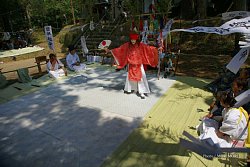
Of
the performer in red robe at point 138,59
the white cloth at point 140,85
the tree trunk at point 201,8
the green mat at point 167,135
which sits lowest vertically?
the green mat at point 167,135

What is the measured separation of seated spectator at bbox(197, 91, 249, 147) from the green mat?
12.1 inches

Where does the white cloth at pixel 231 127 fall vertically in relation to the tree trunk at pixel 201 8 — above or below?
below

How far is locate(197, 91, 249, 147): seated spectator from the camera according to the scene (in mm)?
3133

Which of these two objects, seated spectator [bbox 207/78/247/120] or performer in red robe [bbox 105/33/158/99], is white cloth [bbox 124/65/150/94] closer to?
performer in red robe [bbox 105/33/158/99]

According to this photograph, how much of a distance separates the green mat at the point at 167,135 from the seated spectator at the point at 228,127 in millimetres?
308

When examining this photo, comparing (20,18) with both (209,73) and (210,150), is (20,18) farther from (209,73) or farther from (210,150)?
(210,150)

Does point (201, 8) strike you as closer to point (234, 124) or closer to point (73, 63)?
point (73, 63)

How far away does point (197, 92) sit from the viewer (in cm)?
612

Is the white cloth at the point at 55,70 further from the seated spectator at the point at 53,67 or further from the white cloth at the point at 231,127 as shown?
the white cloth at the point at 231,127

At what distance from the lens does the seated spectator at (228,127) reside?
3.13m

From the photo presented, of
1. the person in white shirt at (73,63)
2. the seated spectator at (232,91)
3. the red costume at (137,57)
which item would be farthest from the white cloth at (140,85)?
the person in white shirt at (73,63)

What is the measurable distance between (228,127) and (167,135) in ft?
4.00

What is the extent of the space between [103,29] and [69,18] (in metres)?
11.0

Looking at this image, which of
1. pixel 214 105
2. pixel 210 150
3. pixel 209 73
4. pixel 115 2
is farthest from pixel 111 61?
pixel 115 2
